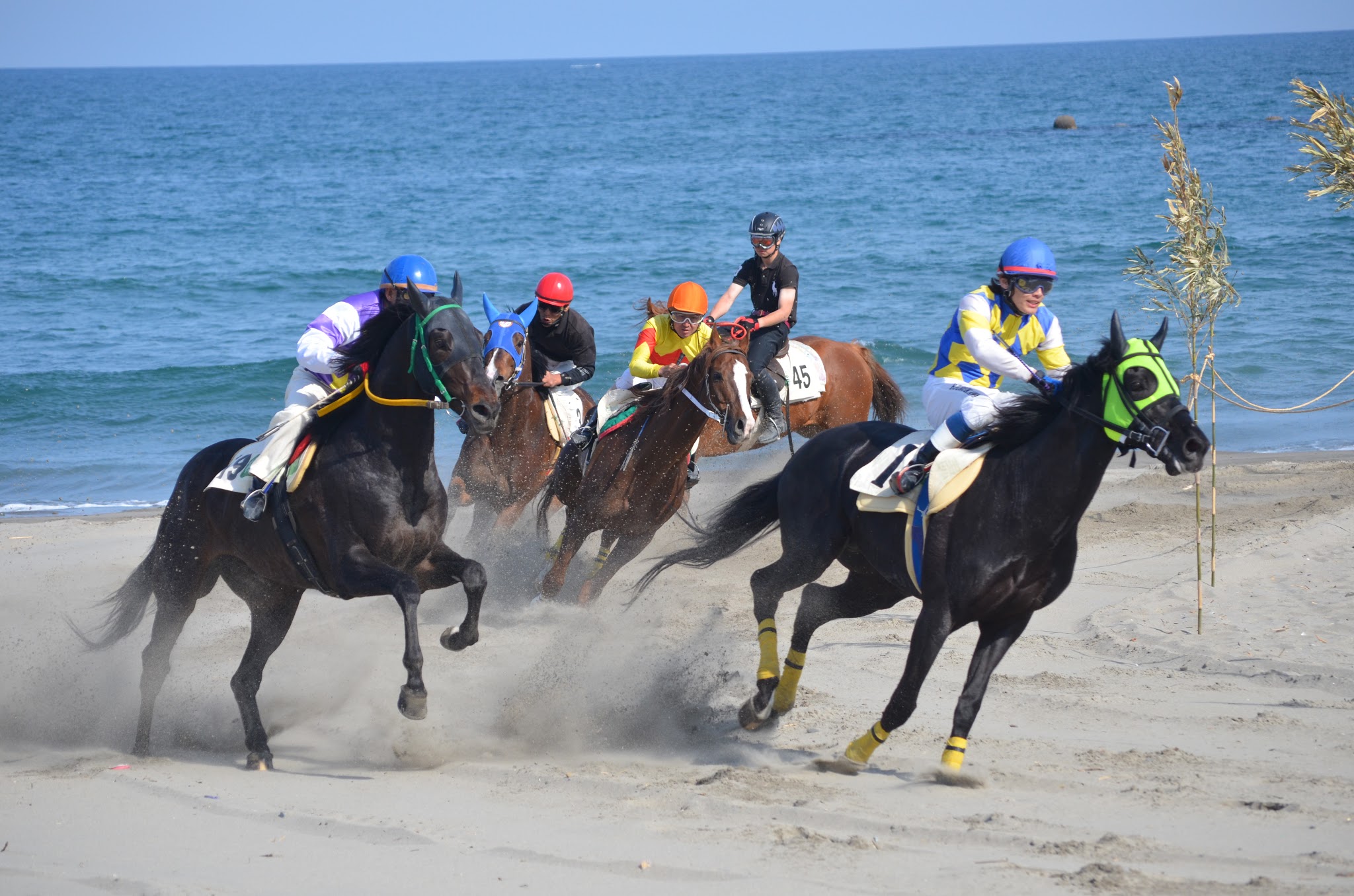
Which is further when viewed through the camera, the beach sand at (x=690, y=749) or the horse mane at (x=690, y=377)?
the horse mane at (x=690, y=377)

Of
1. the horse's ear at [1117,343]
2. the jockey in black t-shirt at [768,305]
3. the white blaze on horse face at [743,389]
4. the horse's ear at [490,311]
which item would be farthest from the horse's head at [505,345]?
the horse's ear at [1117,343]

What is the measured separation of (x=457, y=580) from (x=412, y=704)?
2.72 feet

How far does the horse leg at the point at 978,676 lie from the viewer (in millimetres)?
6117

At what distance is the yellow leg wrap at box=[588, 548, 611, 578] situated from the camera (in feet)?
31.1

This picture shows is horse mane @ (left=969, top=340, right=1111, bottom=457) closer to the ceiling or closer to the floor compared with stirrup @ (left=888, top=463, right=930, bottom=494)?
closer to the ceiling

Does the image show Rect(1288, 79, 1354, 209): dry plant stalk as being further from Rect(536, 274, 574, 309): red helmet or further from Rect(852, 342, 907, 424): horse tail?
Rect(536, 274, 574, 309): red helmet

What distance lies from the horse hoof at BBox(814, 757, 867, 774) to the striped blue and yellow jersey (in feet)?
6.97

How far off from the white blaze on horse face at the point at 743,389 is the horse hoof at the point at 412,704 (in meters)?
2.88

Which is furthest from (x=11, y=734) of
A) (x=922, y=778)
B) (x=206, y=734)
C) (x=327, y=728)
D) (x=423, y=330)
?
(x=922, y=778)

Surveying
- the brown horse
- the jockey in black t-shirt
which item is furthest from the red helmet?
the brown horse

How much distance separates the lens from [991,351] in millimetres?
6695

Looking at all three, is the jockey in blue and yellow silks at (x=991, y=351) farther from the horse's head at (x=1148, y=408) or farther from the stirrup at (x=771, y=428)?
the stirrup at (x=771, y=428)

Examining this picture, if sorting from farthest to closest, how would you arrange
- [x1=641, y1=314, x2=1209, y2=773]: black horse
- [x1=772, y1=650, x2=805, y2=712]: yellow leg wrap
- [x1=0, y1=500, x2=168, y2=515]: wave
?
[x1=0, y1=500, x2=168, y2=515]: wave
[x1=772, y1=650, x2=805, y2=712]: yellow leg wrap
[x1=641, y1=314, x2=1209, y2=773]: black horse

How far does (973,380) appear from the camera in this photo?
23.5ft
